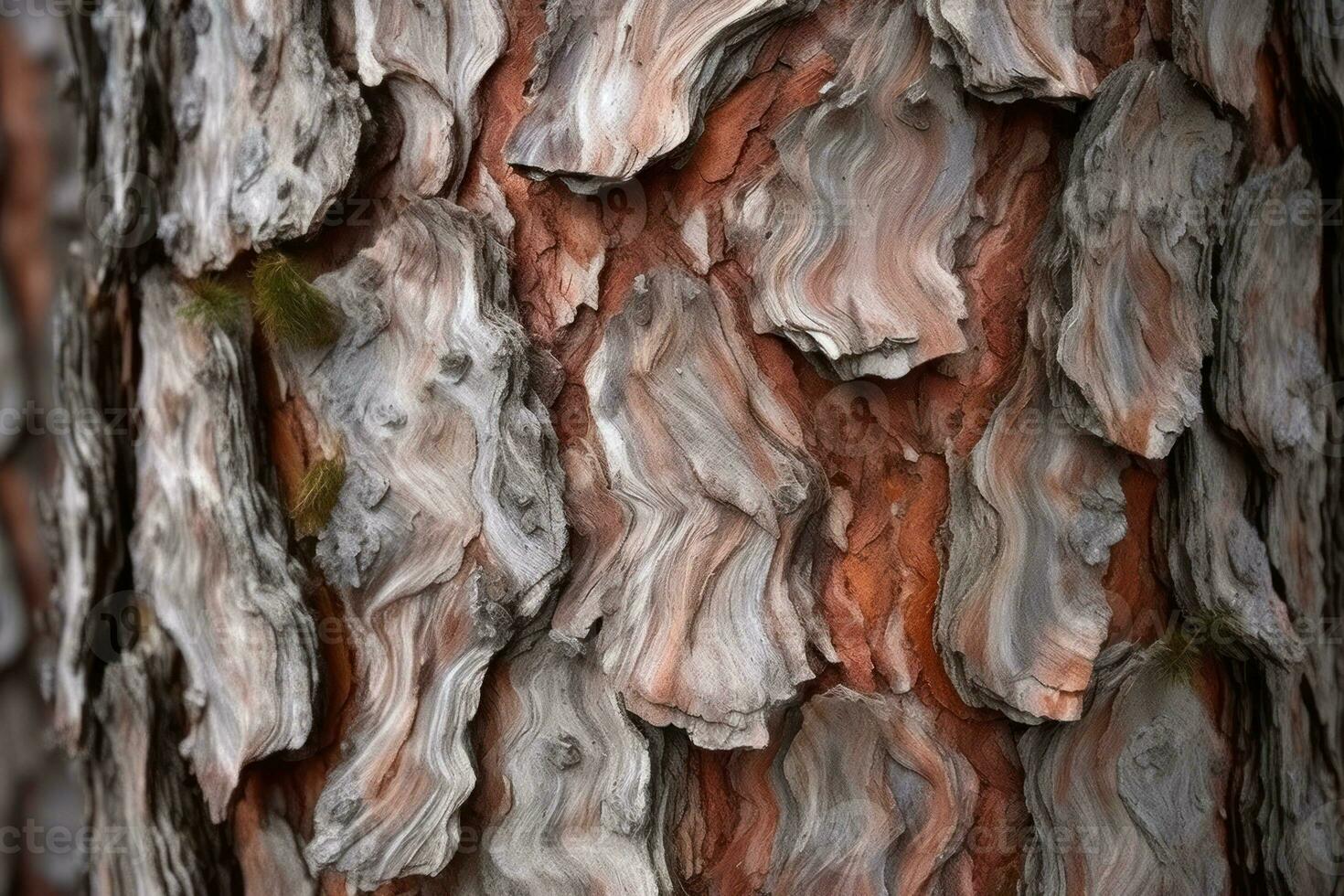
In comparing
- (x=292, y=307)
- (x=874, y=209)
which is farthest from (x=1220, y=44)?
(x=292, y=307)

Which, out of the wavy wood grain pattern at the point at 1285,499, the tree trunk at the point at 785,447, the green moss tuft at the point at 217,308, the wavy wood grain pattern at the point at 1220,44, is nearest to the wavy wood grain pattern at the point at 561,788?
the tree trunk at the point at 785,447

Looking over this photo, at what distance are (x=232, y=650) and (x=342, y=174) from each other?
536 mm

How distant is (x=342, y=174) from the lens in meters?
1.01

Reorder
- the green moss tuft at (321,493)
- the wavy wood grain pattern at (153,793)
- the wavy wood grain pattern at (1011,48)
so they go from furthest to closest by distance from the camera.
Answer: the wavy wood grain pattern at (153,793) → the green moss tuft at (321,493) → the wavy wood grain pattern at (1011,48)

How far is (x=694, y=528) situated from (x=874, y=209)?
0.36 meters

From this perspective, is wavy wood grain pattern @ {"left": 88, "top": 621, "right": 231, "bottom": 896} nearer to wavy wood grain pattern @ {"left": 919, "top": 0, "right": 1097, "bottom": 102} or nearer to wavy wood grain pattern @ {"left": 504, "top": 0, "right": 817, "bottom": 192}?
wavy wood grain pattern @ {"left": 504, "top": 0, "right": 817, "bottom": 192}

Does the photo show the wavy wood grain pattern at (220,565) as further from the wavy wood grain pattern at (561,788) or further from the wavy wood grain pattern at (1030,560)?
the wavy wood grain pattern at (1030,560)

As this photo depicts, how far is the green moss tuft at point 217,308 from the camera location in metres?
1.06

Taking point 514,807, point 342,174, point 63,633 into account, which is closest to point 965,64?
point 342,174

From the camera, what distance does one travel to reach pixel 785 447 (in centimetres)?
96

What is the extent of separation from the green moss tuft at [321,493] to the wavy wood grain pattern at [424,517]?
0.05 ft

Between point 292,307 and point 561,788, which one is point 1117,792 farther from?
point 292,307

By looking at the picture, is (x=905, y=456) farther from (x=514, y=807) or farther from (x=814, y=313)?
(x=514, y=807)

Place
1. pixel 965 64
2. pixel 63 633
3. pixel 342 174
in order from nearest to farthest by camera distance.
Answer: pixel 965 64 → pixel 342 174 → pixel 63 633
